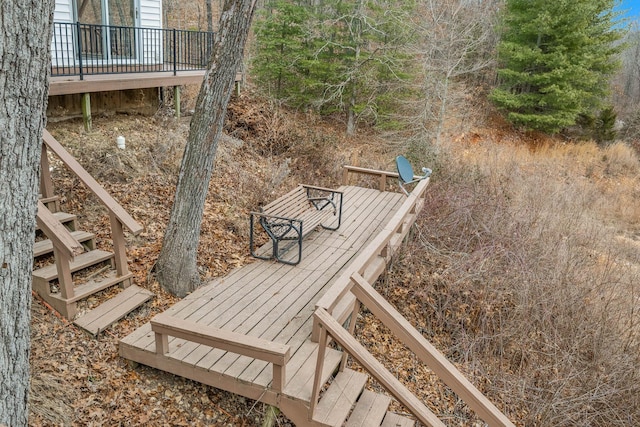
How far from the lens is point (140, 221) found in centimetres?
624

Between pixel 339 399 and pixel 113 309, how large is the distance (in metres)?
2.52

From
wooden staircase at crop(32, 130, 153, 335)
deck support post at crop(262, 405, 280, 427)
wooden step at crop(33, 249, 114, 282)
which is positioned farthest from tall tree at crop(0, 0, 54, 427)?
wooden step at crop(33, 249, 114, 282)

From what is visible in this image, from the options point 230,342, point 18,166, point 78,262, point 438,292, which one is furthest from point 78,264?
point 438,292

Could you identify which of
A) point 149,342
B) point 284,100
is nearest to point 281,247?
point 149,342

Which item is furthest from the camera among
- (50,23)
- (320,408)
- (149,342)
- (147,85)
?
(147,85)

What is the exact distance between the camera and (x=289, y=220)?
6.02m

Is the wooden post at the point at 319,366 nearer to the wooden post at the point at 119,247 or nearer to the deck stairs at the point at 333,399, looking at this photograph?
the deck stairs at the point at 333,399

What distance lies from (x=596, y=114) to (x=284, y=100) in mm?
13967

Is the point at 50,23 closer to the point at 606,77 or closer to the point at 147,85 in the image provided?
the point at 147,85

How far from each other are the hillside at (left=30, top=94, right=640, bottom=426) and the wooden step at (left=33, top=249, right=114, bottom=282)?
28cm

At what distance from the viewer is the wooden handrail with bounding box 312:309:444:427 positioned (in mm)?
3268

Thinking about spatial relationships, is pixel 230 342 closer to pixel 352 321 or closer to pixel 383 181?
pixel 352 321

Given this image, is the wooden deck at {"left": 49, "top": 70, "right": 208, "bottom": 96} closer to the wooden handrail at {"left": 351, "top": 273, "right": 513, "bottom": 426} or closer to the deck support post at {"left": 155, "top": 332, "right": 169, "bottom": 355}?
the deck support post at {"left": 155, "top": 332, "right": 169, "bottom": 355}

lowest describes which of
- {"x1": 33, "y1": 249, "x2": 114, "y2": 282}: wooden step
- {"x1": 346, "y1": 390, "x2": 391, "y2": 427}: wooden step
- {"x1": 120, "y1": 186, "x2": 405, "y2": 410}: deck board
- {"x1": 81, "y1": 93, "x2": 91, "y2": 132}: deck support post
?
{"x1": 346, "y1": 390, "x2": 391, "y2": 427}: wooden step
